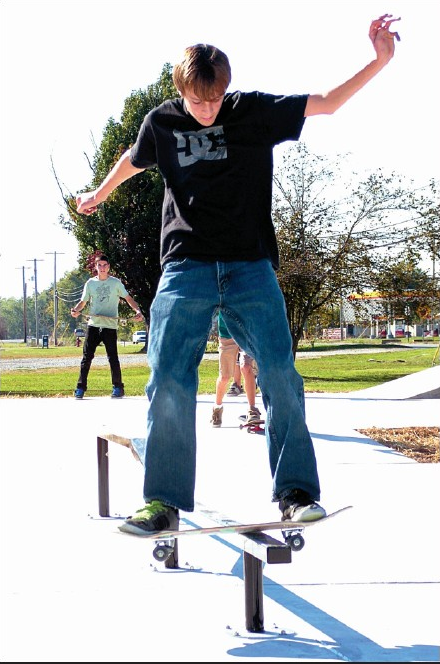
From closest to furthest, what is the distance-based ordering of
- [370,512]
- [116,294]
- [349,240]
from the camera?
1. [370,512]
2. [116,294]
3. [349,240]

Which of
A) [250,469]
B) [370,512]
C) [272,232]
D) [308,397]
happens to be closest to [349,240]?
[308,397]

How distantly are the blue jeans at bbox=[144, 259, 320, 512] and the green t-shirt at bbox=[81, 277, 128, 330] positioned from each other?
10.00m

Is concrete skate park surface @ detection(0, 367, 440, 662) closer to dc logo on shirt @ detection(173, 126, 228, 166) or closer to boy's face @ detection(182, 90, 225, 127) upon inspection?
dc logo on shirt @ detection(173, 126, 228, 166)

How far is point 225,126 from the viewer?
3689 mm

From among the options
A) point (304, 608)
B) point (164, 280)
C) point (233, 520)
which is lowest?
point (304, 608)

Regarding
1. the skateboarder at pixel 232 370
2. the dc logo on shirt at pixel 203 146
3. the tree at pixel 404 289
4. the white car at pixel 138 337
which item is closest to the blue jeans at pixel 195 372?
the dc logo on shirt at pixel 203 146

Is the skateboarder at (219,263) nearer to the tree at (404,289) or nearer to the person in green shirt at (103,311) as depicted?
the person in green shirt at (103,311)

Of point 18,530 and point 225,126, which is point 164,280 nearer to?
point 225,126

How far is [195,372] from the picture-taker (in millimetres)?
3695

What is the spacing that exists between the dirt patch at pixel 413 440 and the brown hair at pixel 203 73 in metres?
4.61

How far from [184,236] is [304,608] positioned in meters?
1.45

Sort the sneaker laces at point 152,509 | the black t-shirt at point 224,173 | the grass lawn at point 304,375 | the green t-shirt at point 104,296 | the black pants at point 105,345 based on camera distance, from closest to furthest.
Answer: the sneaker laces at point 152,509 → the black t-shirt at point 224,173 → the green t-shirt at point 104,296 → the black pants at point 105,345 → the grass lawn at point 304,375

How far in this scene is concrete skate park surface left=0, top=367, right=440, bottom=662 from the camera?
124 inches

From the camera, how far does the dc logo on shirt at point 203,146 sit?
144 inches
